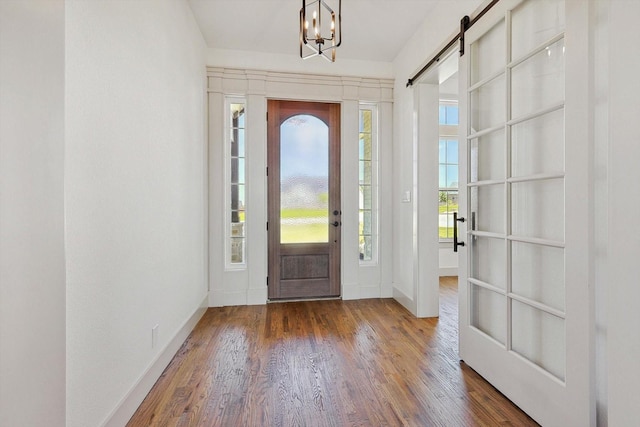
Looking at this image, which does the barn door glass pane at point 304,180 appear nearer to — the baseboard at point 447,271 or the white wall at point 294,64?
the white wall at point 294,64

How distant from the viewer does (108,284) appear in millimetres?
1442

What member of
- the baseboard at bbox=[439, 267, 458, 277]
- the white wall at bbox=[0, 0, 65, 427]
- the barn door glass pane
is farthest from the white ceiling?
the baseboard at bbox=[439, 267, 458, 277]

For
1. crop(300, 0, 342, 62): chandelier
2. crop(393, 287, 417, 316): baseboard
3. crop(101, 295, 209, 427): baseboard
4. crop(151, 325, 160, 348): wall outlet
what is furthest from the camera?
crop(393, 287, 417, 316): baseboard

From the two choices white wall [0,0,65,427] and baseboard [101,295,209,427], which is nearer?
white wall [0,0,65,427]

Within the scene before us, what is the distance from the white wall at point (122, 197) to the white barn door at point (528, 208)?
2143 millimetres

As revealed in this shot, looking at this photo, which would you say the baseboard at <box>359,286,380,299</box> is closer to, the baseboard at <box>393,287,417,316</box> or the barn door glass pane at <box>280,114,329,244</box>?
the baseboard at <box>393,287,417,316</box>

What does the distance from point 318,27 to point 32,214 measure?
1992 mm

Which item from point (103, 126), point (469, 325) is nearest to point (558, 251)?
point (469, 325)

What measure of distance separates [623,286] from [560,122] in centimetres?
84

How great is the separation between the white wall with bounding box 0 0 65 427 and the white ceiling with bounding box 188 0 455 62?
2200 mm

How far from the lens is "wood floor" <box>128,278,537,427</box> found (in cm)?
166

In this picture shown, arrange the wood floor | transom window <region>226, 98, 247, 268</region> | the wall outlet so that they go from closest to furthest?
the wood floor → the wall outlet → transom window <region>226, 98, 247, 268</region>

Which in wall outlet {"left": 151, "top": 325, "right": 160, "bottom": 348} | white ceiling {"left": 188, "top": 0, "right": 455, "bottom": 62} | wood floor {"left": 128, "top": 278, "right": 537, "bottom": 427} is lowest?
wood floor {"left": 128, "top": 278, "right": 537, "bottom": 427}

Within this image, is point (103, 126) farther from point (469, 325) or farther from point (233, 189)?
point (469, 325)
